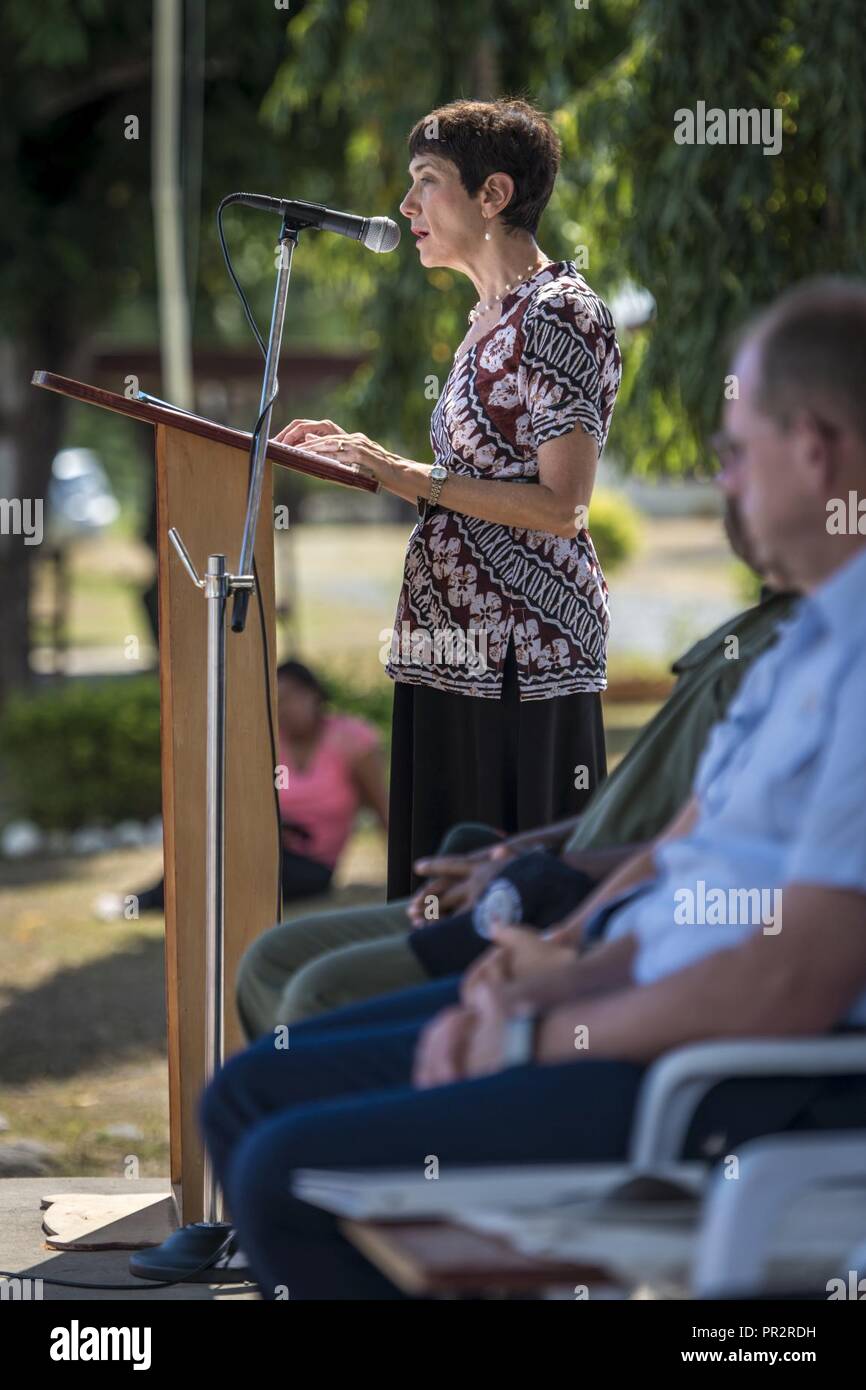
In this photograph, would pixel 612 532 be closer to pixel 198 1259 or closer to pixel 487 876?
pixel 198 1259

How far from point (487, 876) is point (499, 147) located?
147 cm

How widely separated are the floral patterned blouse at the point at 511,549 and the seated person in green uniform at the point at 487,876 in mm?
669

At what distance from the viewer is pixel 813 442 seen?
2.03 m

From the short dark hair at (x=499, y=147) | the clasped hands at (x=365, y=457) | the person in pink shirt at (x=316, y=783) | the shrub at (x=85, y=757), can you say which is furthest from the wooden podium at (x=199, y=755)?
the shrub at (x=85, y=757)

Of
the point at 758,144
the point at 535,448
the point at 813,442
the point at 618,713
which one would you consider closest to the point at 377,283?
the point at 758,144

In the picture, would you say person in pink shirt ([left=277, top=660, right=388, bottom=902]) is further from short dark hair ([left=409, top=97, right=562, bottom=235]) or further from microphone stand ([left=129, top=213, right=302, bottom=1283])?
microphone stand ([left=129, top=213, right=302, bottom=1283])

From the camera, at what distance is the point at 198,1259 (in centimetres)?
325

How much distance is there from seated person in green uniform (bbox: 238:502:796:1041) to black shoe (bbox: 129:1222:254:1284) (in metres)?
0.58

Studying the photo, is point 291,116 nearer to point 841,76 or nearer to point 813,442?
point 841,76

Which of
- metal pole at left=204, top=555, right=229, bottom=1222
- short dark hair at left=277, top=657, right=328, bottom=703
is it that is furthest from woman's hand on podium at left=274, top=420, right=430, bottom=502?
short dark hair at left=277, top=657, right=328, bottom=703

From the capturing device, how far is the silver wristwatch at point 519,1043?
215cm

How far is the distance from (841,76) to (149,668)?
9.40 metres

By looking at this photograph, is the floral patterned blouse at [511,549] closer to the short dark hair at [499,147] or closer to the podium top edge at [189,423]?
the short dark hair at [499,147]

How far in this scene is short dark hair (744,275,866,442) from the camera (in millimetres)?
2031
